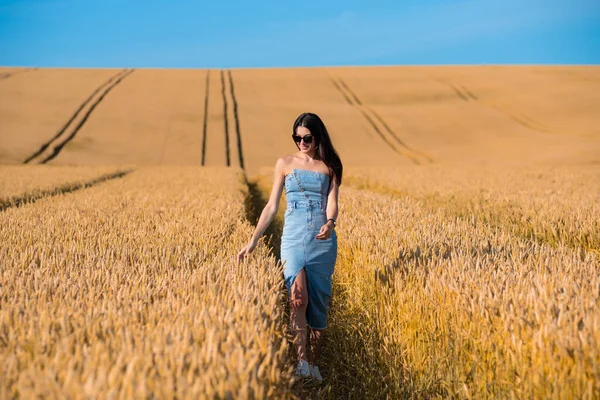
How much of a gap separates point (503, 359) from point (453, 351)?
470 millimetres

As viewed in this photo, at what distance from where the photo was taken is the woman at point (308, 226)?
3.72 meters

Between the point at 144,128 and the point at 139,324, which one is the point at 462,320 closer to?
the point at 139,324

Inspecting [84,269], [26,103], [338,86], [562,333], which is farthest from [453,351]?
[338,86]

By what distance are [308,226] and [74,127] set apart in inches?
1665

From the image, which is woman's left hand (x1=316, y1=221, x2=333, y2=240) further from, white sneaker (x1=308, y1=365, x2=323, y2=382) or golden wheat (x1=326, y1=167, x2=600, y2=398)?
white sneaker (x1=308, y1=365, x2=323, y2=382)

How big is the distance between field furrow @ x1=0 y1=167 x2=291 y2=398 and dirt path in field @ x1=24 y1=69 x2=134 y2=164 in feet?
111

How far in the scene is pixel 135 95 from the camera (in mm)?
50500

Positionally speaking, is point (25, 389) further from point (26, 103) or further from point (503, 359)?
point (26, 103)

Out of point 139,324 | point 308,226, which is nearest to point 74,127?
point 308,226

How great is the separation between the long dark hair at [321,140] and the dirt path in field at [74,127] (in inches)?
1353

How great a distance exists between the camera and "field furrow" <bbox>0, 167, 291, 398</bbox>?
184 centimetres

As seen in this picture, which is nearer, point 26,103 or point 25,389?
point 25,389

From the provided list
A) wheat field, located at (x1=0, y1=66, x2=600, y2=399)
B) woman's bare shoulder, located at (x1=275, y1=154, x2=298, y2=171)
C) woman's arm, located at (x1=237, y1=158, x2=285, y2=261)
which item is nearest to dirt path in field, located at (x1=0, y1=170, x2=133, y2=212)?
wheat field, located at (x1=0, y1=66, x2=600, y2=399)

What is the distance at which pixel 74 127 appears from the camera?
4128 cm
